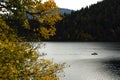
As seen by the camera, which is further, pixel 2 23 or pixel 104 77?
pixel 104 77

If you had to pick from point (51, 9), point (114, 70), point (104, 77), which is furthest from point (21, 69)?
point (114, 70)

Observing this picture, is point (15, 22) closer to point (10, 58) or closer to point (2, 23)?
point (2, 23)

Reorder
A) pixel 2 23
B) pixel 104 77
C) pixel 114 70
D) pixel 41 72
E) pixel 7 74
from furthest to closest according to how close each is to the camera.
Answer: pixel 114 70 → pixel 104 77 → pixel 41 72 → pixel 2 23 → pixel 7 74

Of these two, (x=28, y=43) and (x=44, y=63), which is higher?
(x=28, y=43)

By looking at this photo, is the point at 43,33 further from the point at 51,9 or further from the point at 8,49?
the point at 8,49

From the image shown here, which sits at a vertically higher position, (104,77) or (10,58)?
(10,58)

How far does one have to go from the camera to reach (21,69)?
31.3ft

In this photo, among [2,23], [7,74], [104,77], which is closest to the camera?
[7,74]

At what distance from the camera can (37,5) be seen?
10.2 m

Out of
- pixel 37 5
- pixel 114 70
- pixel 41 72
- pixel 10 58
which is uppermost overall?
pixel 37 5

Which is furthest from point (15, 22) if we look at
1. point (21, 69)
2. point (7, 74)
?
point (7, 74)

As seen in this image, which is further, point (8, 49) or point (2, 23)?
point (2, 23)

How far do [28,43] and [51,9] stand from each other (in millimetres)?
1664

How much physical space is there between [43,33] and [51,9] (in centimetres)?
79
